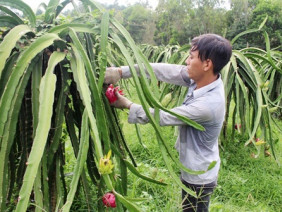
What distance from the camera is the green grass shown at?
1860mm

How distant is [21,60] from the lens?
809mm

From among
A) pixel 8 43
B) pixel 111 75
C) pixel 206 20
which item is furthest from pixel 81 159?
pixel 206 20

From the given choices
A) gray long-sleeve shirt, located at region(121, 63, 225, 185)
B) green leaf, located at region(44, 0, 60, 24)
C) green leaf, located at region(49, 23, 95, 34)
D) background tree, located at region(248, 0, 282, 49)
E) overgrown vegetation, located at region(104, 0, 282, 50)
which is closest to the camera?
green leaf, located at region(49, 23, 95, 34)

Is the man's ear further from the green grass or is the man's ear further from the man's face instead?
the green grass

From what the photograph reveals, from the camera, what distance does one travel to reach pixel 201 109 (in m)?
1.29

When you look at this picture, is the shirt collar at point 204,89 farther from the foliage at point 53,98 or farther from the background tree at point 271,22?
the background tree at point 271,22

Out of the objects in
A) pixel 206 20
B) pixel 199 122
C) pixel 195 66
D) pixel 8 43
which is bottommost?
pixel 199 122

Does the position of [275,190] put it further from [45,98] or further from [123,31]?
[45,98]

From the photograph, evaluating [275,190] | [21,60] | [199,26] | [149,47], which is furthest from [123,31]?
[199,26]

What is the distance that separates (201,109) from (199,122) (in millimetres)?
72

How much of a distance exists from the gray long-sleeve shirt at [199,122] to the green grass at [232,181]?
29 cm

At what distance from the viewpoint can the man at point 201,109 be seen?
50.6 inches

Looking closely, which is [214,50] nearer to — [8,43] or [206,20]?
[8,43]

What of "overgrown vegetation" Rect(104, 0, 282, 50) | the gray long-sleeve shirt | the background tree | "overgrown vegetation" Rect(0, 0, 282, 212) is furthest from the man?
the background tree
